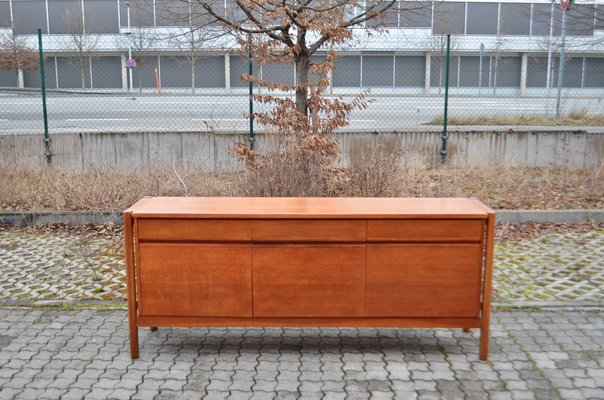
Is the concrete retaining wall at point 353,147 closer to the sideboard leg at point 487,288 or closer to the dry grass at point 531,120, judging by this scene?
the dry grass at point 531,120

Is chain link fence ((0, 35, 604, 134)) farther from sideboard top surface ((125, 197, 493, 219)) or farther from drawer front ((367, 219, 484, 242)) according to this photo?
drawer front ((367, 219, 484, 242))

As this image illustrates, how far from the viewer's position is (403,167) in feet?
32.6

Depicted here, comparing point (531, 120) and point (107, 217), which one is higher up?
point (531, 120)

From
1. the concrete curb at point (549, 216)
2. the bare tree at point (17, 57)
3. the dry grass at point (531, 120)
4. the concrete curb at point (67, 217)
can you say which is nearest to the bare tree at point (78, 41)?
the bare tree at point (17, 57)

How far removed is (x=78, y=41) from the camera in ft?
101

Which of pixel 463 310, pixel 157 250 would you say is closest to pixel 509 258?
pixel 463 310

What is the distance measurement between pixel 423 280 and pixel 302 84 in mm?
5651

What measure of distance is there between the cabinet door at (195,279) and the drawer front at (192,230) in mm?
62

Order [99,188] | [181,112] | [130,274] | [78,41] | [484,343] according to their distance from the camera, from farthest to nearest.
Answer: [78,41] → [181,112] → [99,188] → [484,343] → [130,274]

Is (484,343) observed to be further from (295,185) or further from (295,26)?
(295,26)

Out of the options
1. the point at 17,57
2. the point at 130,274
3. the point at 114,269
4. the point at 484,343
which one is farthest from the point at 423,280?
the point at 17,57

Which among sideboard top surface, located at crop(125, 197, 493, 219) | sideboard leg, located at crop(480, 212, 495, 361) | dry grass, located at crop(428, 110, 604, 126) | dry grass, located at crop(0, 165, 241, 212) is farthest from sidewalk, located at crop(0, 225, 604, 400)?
dry grass, located at crop(428, 110, 604, 126)

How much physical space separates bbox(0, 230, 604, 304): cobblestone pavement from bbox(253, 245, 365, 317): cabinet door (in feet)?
6.40

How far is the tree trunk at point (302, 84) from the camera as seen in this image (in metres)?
9.18
